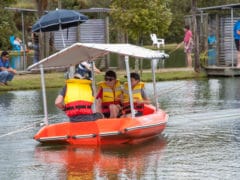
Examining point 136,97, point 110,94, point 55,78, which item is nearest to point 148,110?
point 136,97

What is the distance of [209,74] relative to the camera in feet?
93.3

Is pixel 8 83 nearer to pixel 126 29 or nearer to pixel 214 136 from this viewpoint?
pixel 126 29

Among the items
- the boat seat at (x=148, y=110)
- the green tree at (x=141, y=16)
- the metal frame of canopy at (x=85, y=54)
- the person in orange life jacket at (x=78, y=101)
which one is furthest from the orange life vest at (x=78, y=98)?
the green tree at (x=141, y=16)

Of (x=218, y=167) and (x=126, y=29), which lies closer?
(x=218, y=167)

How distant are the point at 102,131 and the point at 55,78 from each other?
14.2 m

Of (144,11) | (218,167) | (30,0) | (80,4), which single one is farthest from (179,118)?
(30,0)

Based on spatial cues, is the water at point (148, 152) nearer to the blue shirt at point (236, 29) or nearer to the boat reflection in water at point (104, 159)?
the boat reflection in water at point (104, 159)

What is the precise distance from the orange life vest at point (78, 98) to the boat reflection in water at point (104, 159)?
619 millimetres

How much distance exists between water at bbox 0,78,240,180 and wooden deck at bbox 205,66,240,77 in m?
8.48

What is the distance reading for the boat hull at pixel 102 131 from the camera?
514 inches

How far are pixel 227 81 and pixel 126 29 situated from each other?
4.68 m

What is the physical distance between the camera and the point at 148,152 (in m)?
12.7

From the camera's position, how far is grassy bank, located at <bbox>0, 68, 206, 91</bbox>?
25173mm

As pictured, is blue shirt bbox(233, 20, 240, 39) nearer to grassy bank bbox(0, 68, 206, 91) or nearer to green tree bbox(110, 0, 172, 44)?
grassy bank bbox(0, 68, 206, 91)
